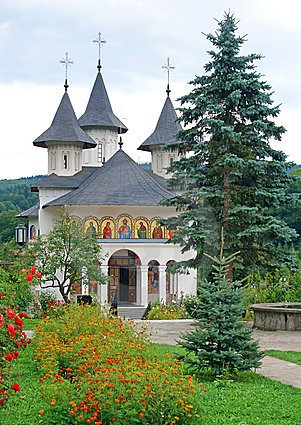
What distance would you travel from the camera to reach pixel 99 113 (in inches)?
1869

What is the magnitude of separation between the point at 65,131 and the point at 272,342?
2868 cm

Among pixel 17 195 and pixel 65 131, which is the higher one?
pixel 17 195

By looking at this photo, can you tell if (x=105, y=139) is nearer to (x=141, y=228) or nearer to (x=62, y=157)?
(x=62, y=157)

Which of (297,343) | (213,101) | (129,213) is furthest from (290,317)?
(129,213)

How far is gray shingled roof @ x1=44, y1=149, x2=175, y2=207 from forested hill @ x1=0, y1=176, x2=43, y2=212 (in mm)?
45274

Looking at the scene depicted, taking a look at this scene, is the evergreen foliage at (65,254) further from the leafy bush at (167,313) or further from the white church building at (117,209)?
the white church building at (117,209)

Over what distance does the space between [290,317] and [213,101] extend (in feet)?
26.5

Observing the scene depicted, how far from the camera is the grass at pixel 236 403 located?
7.94 m

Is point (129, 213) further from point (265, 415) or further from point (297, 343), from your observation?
point (265, 415)

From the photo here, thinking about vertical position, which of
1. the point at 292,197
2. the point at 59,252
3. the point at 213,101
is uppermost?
the point at 213,101

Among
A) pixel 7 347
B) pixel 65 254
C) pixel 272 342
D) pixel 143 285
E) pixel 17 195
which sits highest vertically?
pixel 17 195

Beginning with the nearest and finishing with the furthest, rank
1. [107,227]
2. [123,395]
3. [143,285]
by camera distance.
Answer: [123,395]
[143,285]
[107,227]

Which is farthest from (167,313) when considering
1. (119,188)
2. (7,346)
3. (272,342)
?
(7,346)

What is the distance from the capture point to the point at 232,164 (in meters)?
22.1
